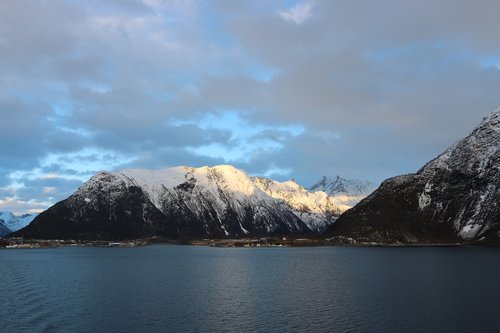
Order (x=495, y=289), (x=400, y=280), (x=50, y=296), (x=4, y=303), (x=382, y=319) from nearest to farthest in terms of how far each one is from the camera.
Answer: (x=382, y=319) < (x=4, y=303) < (x=50, y=296) < (x=495, y=289) < (x=400, y=280)

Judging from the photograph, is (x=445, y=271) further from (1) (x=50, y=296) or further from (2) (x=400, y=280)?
(1) (x=50, y=296)

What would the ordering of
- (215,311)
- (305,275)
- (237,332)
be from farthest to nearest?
(305,275) < (215,311) < (237,332)

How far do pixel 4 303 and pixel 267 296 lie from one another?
54.6m

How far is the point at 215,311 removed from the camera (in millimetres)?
92438

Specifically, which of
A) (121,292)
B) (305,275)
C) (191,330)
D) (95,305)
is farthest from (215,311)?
(305,275)

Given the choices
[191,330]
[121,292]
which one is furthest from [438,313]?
[121,292]

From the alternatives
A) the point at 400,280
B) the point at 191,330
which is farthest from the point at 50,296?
the point at 400,280

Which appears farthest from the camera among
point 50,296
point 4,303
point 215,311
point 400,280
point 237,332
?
point 400,280

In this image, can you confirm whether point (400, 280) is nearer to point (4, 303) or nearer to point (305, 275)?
point (305, 275)

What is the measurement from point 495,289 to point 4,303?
108919 millimetres

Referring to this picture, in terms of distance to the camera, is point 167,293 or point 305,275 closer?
point 167,293

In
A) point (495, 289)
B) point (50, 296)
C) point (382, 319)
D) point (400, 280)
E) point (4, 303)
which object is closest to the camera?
point (382, 319)

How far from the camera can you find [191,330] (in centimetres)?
7662

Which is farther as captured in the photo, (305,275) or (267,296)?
(305,275)
